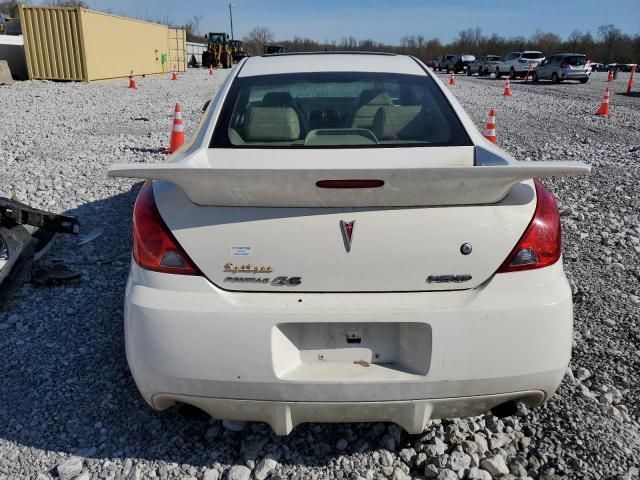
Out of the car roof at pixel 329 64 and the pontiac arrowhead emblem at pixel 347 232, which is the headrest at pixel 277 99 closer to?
the car roof at pixel 329 64

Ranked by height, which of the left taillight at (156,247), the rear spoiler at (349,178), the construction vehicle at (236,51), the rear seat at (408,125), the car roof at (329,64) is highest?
the construction vehicle at (236,51)

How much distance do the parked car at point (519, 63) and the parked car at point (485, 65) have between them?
67.8 inches

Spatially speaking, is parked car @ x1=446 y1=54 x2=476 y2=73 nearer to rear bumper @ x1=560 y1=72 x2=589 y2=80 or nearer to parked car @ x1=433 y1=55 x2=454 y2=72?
parked car @ x1=433 y1=55 x2=454 y2=72

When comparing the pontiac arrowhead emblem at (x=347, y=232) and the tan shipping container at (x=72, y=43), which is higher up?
the tan shipping container at (x=72, y=43)

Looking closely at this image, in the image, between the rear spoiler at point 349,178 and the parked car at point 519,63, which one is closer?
the rear spoiler at point 349,178

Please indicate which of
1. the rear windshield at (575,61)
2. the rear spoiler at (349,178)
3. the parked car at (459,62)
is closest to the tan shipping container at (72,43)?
the rear spoiler at (349,178)

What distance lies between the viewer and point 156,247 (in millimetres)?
2055

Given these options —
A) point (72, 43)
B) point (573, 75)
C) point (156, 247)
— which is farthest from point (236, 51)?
point (156, 247)

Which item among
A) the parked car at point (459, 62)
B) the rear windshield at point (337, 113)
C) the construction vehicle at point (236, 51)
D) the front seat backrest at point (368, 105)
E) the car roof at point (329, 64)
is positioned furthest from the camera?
the construction vehicle at point (236, 51)

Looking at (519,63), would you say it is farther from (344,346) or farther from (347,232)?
(344,346)

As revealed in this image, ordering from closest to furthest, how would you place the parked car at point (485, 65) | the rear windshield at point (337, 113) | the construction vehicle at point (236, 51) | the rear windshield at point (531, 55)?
the rear windshield at point (337, 113)
the rear windshield at point (531, 55)
the parked car at point (485, 65)
the construction vehicle at point (236, 51)

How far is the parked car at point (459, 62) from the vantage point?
44844 millimetres

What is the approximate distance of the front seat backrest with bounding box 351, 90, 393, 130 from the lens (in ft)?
9.54

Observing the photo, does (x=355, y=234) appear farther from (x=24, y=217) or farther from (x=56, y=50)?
(x=56, y=50)
